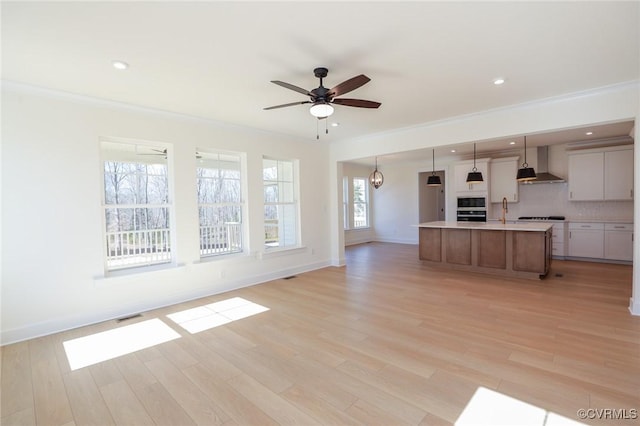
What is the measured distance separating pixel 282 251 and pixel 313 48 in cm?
388

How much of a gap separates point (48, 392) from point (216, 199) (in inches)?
125

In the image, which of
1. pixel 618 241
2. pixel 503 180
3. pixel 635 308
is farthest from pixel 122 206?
pixel 618 241

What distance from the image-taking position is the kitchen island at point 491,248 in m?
5.16

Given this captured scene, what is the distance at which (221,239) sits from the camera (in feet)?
17.1

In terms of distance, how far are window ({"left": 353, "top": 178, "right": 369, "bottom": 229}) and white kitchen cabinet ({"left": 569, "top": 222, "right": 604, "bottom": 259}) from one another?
5556mm

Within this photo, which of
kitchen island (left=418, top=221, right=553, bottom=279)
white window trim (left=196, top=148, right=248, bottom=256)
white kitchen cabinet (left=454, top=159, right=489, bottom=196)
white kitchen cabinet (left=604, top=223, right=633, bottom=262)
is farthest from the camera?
white kitchen cabinet (left=454, top=159, right=489, bottom=196)

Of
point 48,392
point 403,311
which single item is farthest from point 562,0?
point 48,392

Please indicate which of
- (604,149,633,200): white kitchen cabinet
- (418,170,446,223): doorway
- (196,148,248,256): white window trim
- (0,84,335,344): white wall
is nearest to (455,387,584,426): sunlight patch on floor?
(0,84,335,344): white wall

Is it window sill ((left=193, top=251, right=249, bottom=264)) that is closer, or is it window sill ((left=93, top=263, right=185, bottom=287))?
window sill ((left=93, top=263, right=185, bottom=287))

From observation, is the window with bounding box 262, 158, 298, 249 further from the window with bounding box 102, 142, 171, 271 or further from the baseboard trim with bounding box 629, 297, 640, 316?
the baseboard trim with bounding box 629, 297, 640, 316

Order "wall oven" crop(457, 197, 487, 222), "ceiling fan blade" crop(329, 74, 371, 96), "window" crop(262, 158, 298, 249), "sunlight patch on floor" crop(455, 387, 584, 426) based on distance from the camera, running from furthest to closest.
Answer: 1. "wall oven" crop(457, 197, 487, 222)
2. "window" crop(262, 158, 298, 249)
3. "ceiling fan blade" crop(329, 74, 371, 96)
4. "sunlight patch on floor" crop(455, 387, 584, 426)

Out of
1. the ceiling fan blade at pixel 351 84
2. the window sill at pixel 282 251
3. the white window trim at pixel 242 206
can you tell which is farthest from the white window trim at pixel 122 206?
the ceiling fan blade at pixel 351 84

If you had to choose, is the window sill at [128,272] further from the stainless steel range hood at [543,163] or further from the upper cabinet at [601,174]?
the upper cabinet at [601,174]

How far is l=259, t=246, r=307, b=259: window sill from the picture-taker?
216 inches
